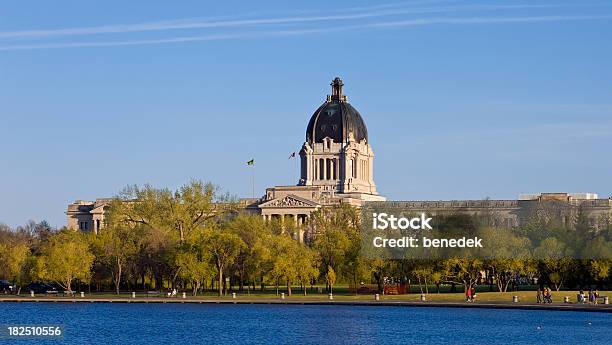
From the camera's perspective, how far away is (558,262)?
376 ft

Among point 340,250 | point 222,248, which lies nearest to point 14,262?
point 222,248

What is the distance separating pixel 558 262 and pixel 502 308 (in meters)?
13.6

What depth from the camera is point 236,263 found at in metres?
121

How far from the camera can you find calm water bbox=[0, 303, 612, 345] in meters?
80.5

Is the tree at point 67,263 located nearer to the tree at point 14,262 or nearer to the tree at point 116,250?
the tree at point 116,250

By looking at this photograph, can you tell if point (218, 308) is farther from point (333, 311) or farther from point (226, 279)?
point (226, 279)

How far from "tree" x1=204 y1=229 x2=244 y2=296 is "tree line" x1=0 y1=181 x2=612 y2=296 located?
0.08 metres

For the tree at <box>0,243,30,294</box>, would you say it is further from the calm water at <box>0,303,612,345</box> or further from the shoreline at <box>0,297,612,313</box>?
the calm water at <box>0,303,612,345</box>

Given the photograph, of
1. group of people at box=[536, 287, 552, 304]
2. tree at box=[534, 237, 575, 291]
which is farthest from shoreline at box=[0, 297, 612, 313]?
tree at box=[534, 237, 575, 291]

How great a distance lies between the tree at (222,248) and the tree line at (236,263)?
0.08m

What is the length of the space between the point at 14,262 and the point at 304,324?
4771 centimetres

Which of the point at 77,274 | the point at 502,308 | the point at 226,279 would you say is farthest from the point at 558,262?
the point at 77,274

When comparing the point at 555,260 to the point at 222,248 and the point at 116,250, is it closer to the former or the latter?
the point at 222,248

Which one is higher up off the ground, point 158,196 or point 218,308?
point 158,196
